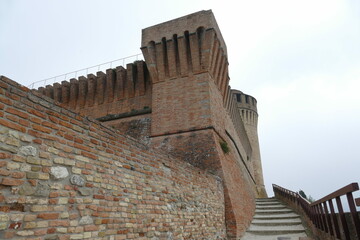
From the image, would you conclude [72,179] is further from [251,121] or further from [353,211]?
[251,121]

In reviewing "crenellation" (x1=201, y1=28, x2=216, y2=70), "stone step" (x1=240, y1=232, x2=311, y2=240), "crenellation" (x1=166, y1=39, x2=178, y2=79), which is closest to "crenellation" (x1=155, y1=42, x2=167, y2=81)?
"crenellation" (x1=166, y1=39, x2=178, y2=79)

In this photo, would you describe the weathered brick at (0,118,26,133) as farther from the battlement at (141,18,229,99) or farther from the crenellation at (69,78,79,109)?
the crenellation at (69,78,79,109)

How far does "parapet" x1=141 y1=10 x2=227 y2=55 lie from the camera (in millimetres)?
9402

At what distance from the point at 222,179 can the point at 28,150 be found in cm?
609

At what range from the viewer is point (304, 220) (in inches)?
333

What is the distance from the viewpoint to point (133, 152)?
158 inches

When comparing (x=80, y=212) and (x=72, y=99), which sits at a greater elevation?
(x=72, y=99)

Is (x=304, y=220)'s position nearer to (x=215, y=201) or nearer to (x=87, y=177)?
(x=215, y=201)

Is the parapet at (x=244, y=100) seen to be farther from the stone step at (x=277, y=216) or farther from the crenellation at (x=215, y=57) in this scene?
the stone step at (x=277, y=216)

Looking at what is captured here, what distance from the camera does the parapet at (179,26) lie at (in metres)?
9.40

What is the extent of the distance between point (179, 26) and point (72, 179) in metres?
8.20

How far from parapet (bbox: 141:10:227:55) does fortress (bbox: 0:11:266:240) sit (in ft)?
0.14

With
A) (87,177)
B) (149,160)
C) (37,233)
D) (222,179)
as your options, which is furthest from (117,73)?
(37,233)

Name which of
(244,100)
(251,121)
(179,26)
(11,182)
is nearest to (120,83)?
(179,26)
